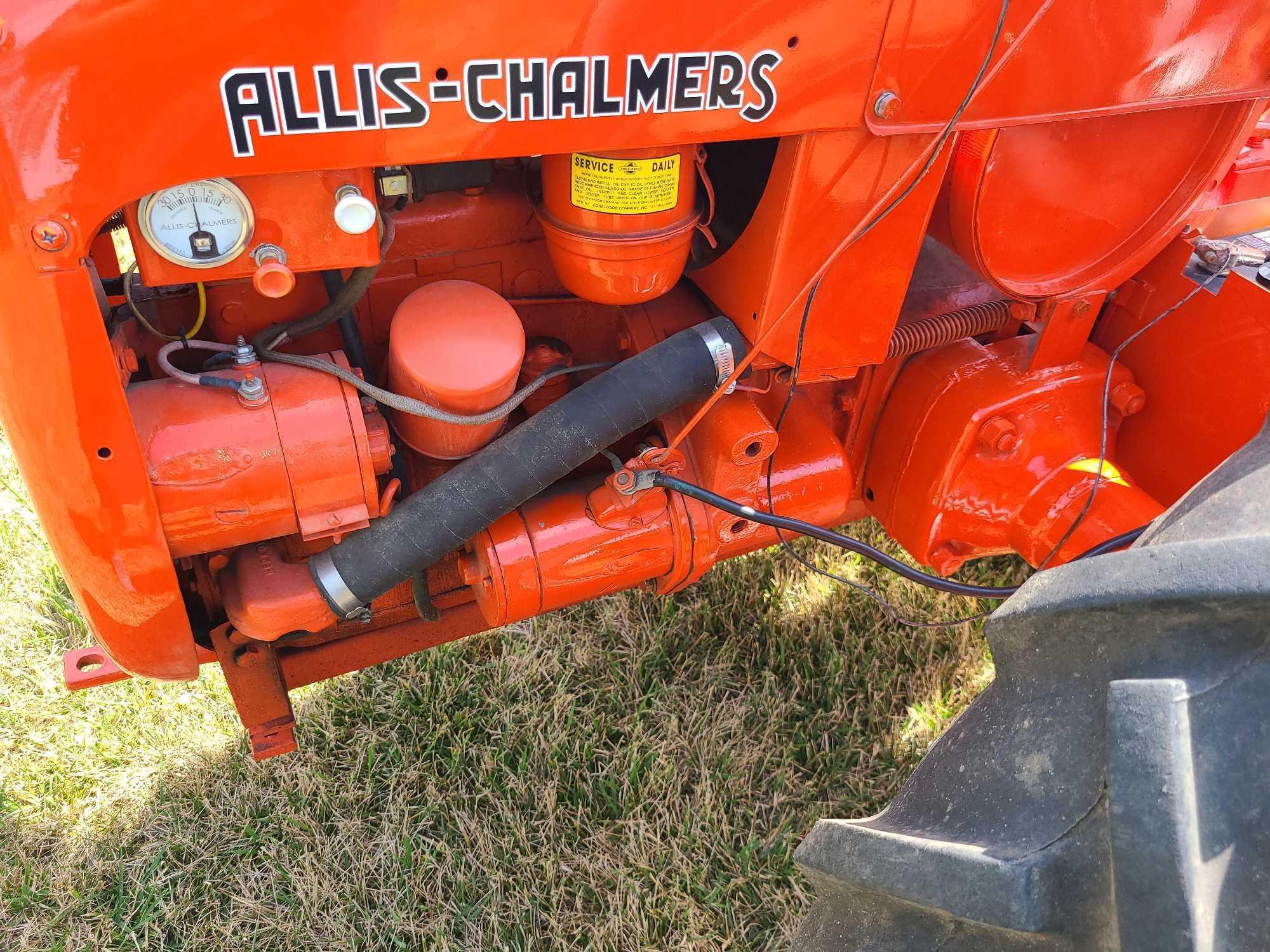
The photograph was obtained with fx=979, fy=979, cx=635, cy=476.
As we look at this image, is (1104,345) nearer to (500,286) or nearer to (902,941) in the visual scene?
(500,286)

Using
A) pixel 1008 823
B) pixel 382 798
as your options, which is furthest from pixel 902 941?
pixel 382 798

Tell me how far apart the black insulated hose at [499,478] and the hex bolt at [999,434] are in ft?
1.85

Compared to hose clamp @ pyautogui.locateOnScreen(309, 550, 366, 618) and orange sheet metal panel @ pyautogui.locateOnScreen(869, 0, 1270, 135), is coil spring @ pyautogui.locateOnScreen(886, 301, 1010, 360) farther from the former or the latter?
hose clamp @ pyautogui.locateOnScreen(309, 550, 366, 618)

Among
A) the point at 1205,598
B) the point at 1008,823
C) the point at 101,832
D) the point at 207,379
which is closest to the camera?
the point at 1205,598

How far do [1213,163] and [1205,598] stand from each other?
100 centimetres

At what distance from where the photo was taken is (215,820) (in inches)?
74.5

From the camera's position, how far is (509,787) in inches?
76.9

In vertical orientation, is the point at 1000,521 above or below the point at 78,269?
below

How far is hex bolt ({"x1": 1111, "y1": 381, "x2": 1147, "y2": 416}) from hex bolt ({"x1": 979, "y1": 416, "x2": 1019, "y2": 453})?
25 centimetres

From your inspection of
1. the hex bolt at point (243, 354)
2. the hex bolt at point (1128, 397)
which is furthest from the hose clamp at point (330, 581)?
the hex bolt at point (1128, 397)

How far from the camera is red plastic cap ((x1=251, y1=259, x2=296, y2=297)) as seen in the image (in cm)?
112

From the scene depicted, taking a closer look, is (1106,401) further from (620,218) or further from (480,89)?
(480,89)

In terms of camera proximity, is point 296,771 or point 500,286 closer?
point 500,286

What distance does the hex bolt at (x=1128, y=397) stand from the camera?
180 cm
